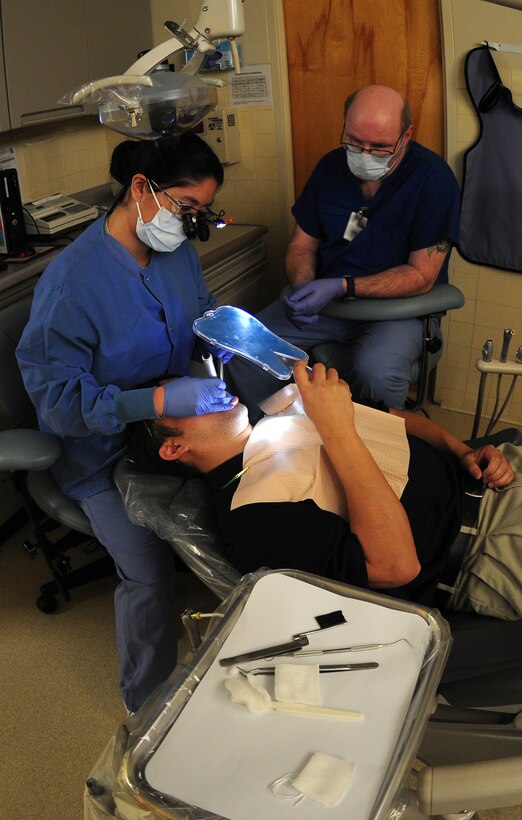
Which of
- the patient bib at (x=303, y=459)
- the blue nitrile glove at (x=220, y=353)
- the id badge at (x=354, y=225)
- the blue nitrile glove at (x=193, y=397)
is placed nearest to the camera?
the patient bib at (x=303, y=459)

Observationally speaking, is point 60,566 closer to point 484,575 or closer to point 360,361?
point 360,361

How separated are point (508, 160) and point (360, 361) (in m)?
1.05

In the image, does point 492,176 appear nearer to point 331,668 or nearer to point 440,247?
point 440,247

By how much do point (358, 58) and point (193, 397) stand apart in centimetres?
205

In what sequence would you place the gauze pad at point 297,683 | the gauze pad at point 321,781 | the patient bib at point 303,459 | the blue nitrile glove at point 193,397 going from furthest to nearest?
the blue nitrile glove at point 193,397 < the patient bib at point 303,459 < the gauze pad at point 297,683 < the gauze pad at point 321,781

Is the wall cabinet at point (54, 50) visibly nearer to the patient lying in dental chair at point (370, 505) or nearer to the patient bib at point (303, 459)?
the patient lying in dental chair at point (370, 505)

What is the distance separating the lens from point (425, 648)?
0.95 metres

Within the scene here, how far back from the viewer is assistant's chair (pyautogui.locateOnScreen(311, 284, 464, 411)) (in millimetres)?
2277

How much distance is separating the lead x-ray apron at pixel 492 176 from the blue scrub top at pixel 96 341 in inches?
54.7

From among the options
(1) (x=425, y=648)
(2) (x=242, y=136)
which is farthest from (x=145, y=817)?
(2) (x=242, y=136)

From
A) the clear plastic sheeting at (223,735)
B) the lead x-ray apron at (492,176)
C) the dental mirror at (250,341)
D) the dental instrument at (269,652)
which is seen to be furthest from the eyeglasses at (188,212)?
the lead x-ray apron at (492,176)

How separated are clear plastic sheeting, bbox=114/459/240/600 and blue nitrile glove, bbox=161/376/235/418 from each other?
19 centimetres

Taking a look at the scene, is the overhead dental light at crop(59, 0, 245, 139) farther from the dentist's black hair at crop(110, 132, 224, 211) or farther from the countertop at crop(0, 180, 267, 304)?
the countertop at crop(0, 180, 267, 304)

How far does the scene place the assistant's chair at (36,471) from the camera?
176 centimetres
